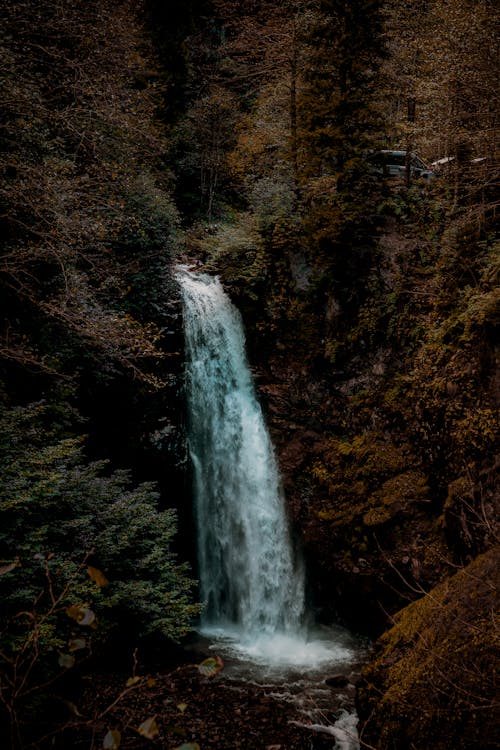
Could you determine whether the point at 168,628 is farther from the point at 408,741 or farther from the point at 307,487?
the point at 307,487

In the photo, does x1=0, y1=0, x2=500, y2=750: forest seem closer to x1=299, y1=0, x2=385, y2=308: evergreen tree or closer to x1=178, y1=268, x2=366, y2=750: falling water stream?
x1=299, y1=0, x2=385, y2=308: evergreen tree

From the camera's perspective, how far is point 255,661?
314 inches

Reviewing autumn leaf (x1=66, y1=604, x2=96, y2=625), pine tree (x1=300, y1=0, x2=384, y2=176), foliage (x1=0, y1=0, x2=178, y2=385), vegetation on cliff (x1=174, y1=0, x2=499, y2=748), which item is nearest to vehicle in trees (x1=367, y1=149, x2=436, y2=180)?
vegetation on cliff (x1=174, y1=0, x2=499, y2=748)

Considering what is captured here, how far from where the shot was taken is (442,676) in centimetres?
426

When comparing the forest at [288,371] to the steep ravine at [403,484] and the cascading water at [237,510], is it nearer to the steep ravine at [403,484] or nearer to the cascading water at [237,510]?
the steep ravine at [403,484]

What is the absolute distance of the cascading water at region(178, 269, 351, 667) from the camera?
360 inches

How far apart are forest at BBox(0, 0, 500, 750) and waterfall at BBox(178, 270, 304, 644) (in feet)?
1.17

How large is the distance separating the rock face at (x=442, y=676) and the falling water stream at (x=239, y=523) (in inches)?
103

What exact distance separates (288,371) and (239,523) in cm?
372

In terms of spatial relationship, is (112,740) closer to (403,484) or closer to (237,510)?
(403,484)

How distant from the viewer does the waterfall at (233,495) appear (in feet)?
31.0

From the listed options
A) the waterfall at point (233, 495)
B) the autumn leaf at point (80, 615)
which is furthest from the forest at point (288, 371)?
the autumn leaf at point (80, 615)

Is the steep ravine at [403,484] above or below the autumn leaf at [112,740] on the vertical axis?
below

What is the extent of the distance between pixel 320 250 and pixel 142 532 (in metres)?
7.34
